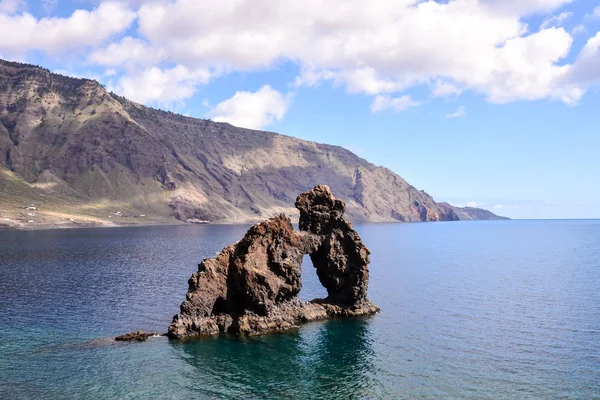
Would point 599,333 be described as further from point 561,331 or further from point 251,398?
point 251,398

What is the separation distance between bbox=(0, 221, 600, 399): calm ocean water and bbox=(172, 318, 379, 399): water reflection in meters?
0.13

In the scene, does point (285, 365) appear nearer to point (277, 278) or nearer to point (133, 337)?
point (277, 278)

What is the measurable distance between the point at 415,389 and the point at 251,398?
1474cm

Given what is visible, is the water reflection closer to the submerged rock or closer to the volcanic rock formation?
the volcanic rock formation

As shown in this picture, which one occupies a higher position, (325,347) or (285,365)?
(325,347)

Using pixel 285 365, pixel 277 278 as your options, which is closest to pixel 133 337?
pixel 277 278

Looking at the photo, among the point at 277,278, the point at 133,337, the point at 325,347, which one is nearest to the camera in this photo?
the point at 325,347

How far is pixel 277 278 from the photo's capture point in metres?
67.1

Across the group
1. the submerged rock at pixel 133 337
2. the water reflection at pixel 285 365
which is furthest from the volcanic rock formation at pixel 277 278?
the water reflection at pixel 285 365

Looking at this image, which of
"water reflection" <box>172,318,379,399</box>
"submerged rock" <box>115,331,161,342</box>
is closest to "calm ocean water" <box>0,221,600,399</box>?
"water reflection" <box>172,318,379,399</box>

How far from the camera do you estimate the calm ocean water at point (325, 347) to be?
46.0 m

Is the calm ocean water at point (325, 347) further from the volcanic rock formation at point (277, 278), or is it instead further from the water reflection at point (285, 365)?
the volcanic rock formation at point (277, 278)

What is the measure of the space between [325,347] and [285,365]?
7954 millimetres

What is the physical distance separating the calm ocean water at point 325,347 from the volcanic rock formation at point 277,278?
3.45 metres
